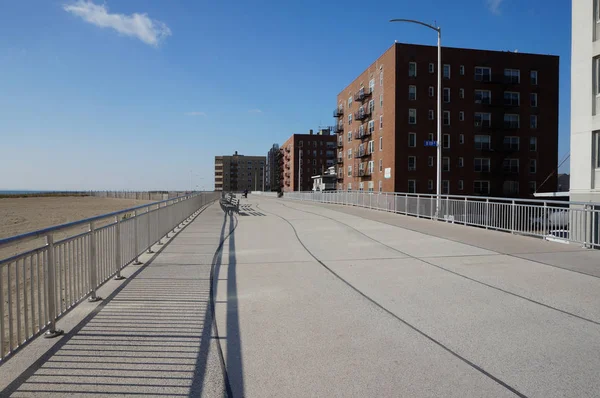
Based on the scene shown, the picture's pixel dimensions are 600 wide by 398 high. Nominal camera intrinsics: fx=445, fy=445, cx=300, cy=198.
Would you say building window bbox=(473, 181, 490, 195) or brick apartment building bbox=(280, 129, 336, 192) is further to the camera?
brick apartment building bbox=(280, 129, 336, 192)

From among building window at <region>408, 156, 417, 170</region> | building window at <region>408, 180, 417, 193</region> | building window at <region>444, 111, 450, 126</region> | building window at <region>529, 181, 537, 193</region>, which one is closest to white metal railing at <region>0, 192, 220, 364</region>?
building window at <region>408, 180, 417, 193</region>

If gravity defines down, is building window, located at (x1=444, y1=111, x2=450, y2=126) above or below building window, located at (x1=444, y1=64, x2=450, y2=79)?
below

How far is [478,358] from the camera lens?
4.15 metres

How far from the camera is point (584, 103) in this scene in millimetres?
15914

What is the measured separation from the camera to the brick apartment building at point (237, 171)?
598 ft

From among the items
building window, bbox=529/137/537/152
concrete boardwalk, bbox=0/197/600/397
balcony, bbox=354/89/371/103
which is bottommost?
concrete boardwalk, bbox=0/197/600/397

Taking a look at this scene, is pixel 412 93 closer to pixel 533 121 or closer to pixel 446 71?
pixel 446 71

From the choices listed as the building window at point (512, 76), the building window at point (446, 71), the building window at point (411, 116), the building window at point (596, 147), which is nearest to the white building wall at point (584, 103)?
the building window at point (596, 147)

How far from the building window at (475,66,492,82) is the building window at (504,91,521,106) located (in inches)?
118

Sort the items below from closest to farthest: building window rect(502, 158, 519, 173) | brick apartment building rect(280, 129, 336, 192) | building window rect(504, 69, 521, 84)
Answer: building window rect(504, 69, 521, 84) < building window rect(502, 158, 519, 173) < brick apartment building rect(280, 129, 336, 192)

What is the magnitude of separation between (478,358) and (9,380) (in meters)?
4.06

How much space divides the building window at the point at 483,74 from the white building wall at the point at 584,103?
38442mm

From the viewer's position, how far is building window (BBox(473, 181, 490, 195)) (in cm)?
5318

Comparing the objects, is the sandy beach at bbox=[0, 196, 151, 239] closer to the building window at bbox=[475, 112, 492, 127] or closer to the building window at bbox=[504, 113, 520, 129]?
the building window at bbox=[475, 112, 492, 127]
